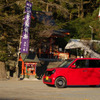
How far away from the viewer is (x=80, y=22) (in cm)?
5147

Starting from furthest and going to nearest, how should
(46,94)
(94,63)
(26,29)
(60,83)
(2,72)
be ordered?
(2,72), (26,29), (94,63), (60,83), (46,94)

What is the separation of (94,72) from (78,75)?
41.1 inches

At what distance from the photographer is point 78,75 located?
51.1 ft

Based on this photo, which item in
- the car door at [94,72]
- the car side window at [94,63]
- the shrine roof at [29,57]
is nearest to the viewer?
the car door at [94,72]

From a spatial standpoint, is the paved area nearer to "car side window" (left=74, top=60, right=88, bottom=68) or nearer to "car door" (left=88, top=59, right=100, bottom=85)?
"car door" (left=88, top=59, right=100, bottom=85)

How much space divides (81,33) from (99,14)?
511 cm

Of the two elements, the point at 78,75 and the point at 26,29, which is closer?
the point at 78,75

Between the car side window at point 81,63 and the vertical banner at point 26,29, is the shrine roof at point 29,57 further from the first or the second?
the car side window at point 81,63

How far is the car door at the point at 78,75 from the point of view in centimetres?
1548

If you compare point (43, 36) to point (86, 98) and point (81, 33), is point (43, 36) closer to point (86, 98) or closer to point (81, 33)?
point (86, 98)

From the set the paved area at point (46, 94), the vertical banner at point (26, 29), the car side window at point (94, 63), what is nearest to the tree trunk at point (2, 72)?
the vertical banner at point (26, 29)

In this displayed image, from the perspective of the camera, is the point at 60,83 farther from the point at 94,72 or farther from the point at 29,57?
the point at 29,57

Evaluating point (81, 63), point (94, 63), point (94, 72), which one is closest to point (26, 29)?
point (81, 63)

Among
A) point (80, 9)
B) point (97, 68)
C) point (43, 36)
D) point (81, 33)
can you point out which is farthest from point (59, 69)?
point (80, 9)
